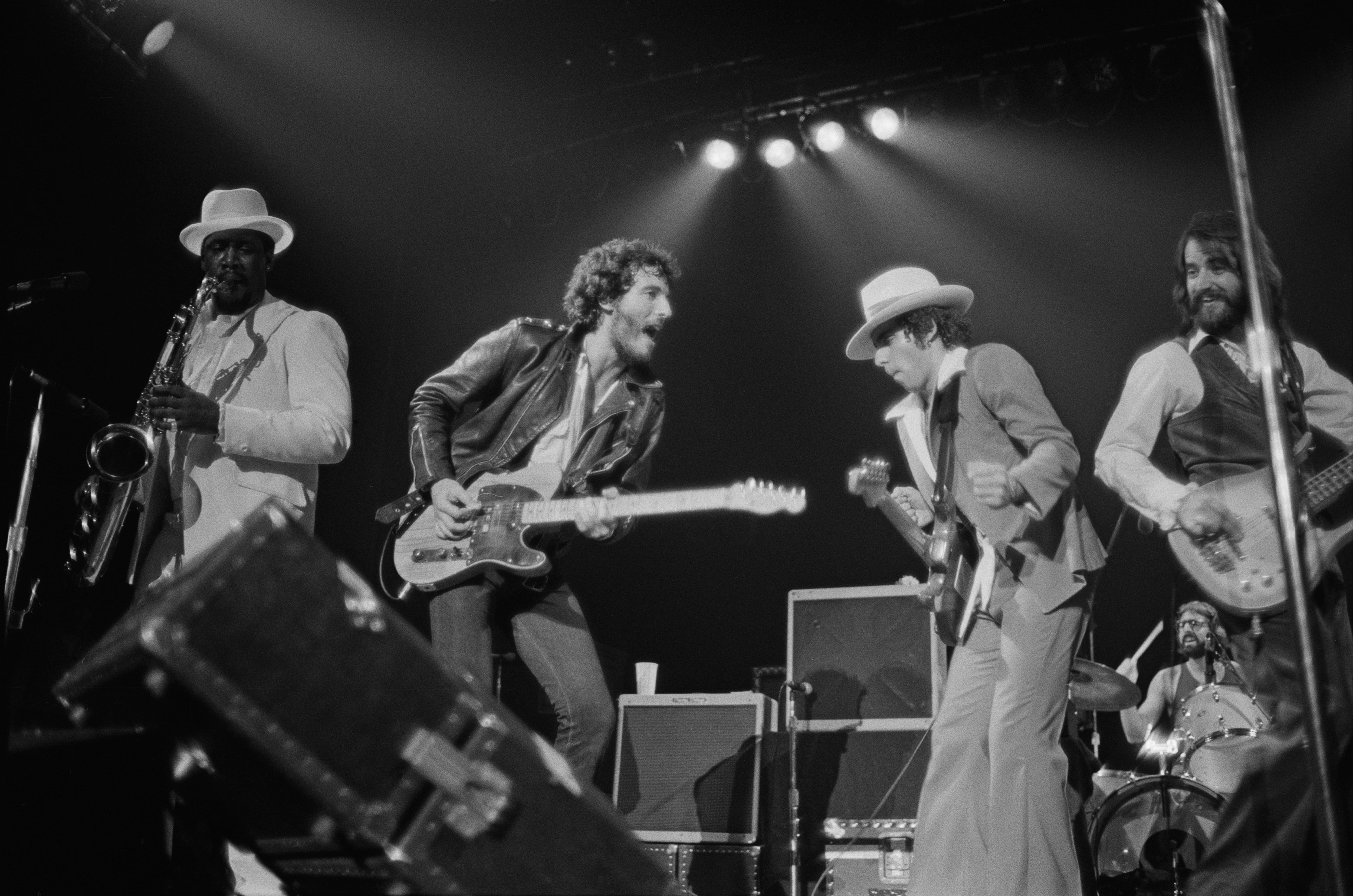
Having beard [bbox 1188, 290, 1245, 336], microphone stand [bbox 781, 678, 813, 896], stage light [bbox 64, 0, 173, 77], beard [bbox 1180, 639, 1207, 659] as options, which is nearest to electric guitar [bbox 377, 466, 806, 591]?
beard [bbox 1188, 290, 1245, 336]

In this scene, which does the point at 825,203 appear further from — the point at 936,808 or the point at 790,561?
the point at 936,808

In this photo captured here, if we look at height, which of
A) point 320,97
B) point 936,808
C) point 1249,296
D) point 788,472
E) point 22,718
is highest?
point 320,97

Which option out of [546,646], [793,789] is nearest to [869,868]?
[793,789]

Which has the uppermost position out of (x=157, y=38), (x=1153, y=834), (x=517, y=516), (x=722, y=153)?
(x=722, y=153)

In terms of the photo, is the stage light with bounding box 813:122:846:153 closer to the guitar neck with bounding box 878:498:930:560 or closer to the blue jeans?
the guitar neck with bounding box 878:498:930:560

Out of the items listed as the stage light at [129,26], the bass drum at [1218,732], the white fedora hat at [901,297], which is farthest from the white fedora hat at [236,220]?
the bass drum at [1218,732]

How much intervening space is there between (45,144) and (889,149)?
18.3ft

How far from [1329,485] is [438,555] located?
2.87 metres

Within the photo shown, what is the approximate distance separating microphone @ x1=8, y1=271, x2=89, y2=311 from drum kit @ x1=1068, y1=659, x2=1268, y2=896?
14.7ft

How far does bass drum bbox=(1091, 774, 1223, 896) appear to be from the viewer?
5.50 meters

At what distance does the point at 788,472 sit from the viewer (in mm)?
9055

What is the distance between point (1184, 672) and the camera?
7.92m

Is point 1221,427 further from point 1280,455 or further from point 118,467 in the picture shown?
point 118,467

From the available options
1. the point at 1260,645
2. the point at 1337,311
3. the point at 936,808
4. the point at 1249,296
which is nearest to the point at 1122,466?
the point at 1260,645
